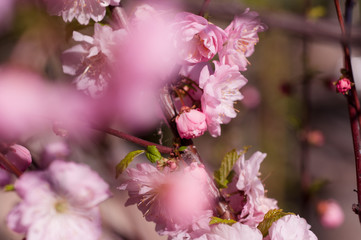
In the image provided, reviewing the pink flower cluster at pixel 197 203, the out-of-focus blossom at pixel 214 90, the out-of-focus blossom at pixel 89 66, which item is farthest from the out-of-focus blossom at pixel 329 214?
the out-of-focus blossom at pixel 89 66

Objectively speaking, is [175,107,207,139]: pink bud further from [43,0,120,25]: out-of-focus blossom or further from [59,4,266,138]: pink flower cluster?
[43,0,120,25]: out-of-focus blossom

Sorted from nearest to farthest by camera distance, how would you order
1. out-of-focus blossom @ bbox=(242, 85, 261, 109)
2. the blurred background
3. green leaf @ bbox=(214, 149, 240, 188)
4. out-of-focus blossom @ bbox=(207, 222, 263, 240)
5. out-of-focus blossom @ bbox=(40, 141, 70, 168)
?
out-of-focus blossom @ bbox=(207, 222, 263, 240) < green leaf @ bbox=(214, 149, 240, 188) < out-of-focus blossom @ bbox=(40, 141, 70, 168) < the blurred background < out-of-focus blossom @ bbox=(242, 85, 261, 109)

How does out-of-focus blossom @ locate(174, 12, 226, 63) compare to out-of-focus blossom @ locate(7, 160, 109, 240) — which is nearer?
out-of-focus blossom @ locate(7, 160, 109, 240)

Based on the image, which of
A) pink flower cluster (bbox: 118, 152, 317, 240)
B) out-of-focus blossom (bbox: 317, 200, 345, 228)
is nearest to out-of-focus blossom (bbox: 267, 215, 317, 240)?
pink flower cluster (bbox: 118, 152, 317, 240)

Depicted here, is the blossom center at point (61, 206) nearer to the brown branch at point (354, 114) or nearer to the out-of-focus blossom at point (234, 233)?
the out-of-focus blossom at point (234, 233)

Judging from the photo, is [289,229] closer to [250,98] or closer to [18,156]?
[18,156]

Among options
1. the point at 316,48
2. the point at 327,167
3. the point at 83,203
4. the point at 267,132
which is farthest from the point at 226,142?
the point at 316,48
